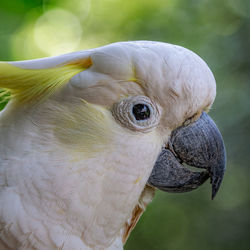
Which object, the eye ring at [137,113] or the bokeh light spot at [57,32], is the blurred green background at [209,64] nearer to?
the bokeh light spot at [57,32]

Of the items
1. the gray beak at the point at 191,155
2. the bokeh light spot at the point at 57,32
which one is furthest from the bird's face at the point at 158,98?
the bokeh light spot at the point at 57,32

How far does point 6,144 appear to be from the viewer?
3.86 ft

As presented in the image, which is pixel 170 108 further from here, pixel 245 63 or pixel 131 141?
pixel 245 63

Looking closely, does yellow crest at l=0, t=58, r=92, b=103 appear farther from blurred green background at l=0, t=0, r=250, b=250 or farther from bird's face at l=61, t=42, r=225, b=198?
blurred green background at l=0, t=0, r=250, b=250

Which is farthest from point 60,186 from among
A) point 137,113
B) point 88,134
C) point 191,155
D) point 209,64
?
point 209,64

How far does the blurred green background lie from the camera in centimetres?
448

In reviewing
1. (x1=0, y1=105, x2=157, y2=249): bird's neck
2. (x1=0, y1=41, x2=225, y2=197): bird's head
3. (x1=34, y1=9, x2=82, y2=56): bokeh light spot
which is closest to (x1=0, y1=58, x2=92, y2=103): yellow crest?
(x1=0, y1=41, x2=225, y2=197): bird's head

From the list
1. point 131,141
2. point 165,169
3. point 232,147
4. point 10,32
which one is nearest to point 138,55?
point 131,141

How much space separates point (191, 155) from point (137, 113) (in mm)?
272

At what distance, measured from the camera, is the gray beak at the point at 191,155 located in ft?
4.31

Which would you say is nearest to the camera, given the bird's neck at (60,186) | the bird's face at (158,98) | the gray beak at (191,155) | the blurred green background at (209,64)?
the bird's neck at (60,186)

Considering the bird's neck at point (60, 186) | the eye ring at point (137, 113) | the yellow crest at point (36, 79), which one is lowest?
the bird's neck at point (60, 186)

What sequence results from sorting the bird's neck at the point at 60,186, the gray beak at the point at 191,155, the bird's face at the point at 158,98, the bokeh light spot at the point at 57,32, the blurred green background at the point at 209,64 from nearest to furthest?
the bird's neck at the point at 60,186 → the bird's face at the point at 158,98 → the gray beak at the point at 191,155 → the bokeh light spot at the point at 57,32 → the blurred green background at the point at 209,64

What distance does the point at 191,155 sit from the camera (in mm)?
1322
